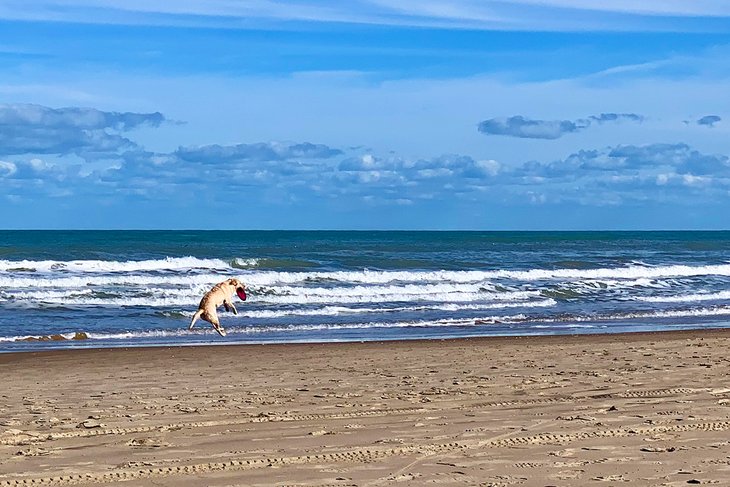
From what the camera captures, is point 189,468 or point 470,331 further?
point 470,331

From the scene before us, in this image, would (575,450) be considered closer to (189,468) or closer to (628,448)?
(628,448)

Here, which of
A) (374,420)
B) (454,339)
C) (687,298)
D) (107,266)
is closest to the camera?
(374,420)

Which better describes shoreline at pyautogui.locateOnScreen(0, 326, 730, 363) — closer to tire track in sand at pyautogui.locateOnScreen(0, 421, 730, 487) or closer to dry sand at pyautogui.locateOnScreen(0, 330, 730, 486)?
dry sand at pyautogui.locateOnScreen(0, 330, 730, 486)

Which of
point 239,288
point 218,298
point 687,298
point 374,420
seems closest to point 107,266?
point 687,298

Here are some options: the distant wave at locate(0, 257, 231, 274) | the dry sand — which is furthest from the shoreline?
the distant wave at locate(0, 257, 231, 274)

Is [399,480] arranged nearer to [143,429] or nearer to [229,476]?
[229,476]

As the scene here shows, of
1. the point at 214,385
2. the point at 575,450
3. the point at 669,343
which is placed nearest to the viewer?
the point at 575,450

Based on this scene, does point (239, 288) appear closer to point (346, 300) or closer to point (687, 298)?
point (346, 300)

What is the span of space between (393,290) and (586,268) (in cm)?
1408

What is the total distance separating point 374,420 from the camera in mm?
7781

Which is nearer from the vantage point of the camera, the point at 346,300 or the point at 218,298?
the point at 218,298

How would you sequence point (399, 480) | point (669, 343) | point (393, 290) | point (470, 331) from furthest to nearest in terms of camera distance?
point (393, 290)
point (470, 331)
point (669, 343)
point (399, 480)

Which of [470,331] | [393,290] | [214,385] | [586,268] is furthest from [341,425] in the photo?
[586,268]

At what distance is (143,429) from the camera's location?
7469 mm
